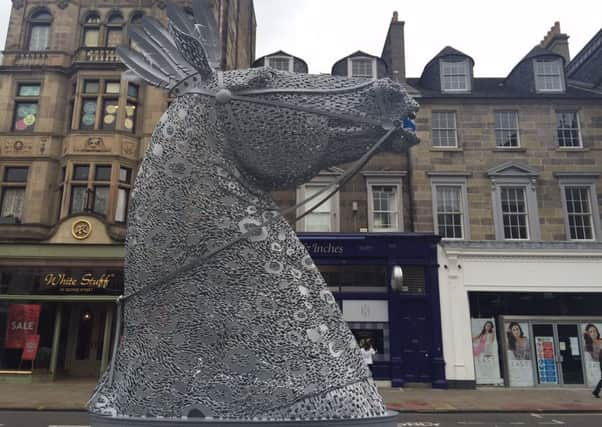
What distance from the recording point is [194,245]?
111 inches

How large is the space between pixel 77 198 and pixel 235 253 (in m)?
15.9

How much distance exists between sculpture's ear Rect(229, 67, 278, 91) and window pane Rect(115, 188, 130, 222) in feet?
49.5

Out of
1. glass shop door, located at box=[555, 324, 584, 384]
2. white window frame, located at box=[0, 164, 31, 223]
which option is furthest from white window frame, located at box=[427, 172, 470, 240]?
white window frame, located at box=[0, 164, 31, 223]

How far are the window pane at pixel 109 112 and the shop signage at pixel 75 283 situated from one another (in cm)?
538

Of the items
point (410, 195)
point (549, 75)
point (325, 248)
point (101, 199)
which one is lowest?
point (325, 248)

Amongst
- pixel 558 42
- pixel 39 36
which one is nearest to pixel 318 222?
pixel 39 36

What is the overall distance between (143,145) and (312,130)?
15.7 metres

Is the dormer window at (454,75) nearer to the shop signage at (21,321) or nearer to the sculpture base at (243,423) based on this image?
the shop signage at (21,321)

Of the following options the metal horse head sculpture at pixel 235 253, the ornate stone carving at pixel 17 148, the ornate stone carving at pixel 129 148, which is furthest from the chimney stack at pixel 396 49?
the metal horse head sculpture at pixel 235 253

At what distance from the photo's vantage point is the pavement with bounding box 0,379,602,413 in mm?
11281

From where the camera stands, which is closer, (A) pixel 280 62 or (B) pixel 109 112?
(B) pixel 109 112

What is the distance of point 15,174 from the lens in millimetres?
17172

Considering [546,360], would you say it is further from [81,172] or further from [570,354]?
[81,172]

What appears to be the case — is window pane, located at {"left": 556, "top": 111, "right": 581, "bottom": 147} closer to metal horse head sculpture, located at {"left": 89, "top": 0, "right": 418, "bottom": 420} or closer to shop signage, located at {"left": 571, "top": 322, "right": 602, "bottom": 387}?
shop signage, located at {"left": 571, "top": 322, "right": 602, "bottom": 387}
